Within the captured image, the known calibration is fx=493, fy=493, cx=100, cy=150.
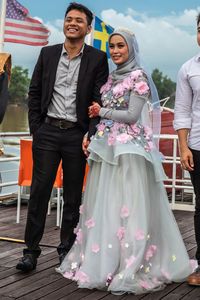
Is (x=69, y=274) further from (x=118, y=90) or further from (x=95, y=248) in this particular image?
(x=118, y=90)

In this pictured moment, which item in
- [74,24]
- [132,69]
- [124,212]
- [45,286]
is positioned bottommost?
[45,286]

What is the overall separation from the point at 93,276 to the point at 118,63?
124 centimetres

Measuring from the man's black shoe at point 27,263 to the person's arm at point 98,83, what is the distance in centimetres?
85

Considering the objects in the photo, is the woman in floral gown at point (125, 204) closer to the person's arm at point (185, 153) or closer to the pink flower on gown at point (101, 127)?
the pink flower on gown at point (101, 127)

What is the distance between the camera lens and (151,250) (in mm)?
2920

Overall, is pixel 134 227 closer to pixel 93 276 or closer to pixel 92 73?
pixel 93 276

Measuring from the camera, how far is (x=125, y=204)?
9.25ft

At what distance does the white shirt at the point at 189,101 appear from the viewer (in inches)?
109

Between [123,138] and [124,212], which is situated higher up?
[123,138]

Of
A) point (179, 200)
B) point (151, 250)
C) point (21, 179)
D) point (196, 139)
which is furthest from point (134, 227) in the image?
point (179, 200)

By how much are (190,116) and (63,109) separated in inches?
30.2

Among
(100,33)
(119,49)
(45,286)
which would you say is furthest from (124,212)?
(100,33)

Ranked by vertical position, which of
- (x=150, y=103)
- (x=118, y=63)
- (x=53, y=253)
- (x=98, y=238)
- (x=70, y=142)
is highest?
(x=118, y=63)

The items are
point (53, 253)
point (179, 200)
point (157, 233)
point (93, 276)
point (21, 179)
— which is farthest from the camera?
point (179, 200)
